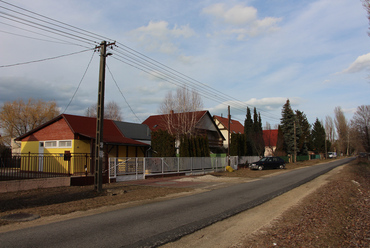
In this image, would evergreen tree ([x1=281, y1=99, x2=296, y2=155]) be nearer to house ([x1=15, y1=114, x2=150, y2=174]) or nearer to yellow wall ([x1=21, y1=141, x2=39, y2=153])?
house ([x1=15, y1=114, x2=150, y2=174])

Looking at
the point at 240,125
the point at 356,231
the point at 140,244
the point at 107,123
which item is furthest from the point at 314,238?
the point at 240,125

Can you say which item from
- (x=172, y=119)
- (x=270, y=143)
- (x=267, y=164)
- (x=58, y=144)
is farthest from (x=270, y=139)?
(x=58, y=144)

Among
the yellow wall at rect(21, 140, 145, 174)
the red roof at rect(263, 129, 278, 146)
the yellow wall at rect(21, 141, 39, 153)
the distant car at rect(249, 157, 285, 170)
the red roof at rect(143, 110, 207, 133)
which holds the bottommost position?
the distant car at rect(249, 157, 285, 170)

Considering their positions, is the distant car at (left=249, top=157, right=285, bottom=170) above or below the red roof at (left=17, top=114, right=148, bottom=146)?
below

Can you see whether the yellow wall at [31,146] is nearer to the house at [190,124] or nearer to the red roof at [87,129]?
the red roof at [87,129]

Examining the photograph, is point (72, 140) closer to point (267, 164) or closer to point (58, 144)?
point (58, 144)

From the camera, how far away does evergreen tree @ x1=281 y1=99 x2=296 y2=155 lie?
5722 cm

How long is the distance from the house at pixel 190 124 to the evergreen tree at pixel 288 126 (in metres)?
19.6

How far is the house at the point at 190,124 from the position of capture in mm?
34188

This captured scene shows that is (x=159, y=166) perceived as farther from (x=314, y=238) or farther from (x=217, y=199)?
(x=314, y=238)

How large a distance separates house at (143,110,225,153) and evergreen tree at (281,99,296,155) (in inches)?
772

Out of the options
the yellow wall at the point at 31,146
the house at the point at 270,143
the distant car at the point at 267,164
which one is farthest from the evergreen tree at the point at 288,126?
the yellow wall at the point at 31,146

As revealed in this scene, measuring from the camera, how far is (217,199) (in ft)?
38.9

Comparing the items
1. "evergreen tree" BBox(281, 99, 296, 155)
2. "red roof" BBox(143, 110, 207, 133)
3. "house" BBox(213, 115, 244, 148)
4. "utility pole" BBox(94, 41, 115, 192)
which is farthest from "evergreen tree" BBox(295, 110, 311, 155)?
"utility pole" BBox(94, 41, 115, 192)
